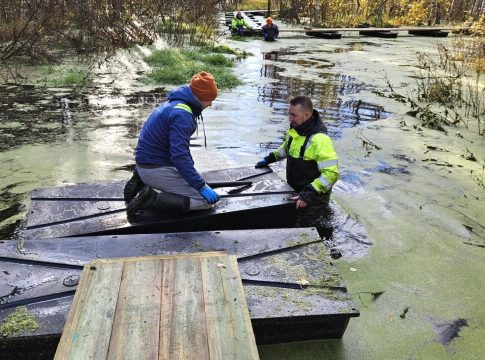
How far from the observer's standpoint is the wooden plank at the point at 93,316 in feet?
6.53

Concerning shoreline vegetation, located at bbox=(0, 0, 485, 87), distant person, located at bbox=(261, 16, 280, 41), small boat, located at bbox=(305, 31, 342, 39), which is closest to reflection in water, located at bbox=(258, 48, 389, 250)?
shoreline vegetation, located at bbox=(0, 0, 485, 87)

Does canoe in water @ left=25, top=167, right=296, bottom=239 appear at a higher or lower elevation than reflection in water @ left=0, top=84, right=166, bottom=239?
higher

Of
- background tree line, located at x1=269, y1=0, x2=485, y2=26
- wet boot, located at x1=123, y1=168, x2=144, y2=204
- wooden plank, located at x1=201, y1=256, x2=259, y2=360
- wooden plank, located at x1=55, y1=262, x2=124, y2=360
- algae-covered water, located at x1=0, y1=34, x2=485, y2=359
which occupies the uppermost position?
background tree line, located at x1=269, y1=0, x2=485, y2=26

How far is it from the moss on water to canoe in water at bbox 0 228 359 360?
2 cm

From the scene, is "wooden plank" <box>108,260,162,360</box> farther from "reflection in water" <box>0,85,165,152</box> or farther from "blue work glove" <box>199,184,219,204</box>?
"reflection in water" <box>0,85,165,152</box>

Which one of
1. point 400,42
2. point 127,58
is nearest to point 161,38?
point 127,58

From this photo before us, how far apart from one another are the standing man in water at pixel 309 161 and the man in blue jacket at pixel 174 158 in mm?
887

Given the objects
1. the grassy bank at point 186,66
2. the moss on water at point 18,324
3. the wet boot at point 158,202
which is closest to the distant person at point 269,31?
the grassy bank at point 186,66

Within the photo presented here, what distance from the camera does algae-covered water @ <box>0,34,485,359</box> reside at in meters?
3.06

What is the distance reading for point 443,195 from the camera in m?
5.16

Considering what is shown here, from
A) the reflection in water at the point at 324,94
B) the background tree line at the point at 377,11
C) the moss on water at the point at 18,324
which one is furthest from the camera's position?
the background tree line at the point at 377,11

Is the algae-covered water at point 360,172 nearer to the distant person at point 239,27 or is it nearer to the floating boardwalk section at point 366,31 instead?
the distant person at point 239,27

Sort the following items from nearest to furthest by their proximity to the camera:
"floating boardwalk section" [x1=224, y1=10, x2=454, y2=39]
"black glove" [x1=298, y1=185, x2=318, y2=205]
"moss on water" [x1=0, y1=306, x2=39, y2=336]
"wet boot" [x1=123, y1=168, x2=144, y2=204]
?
"moss on water" [x1=0, y1=306, x2=39, y2=336], "wet boot" [x1=123, y1=168, x2=144, y2=204], "black glove" [x1=298, y1=185, x2=318, y2=205], "floating boardwalk section" [x1=224, y1=10, x2=454, y2=39]

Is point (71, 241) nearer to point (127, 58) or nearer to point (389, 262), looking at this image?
point (389, 262)
